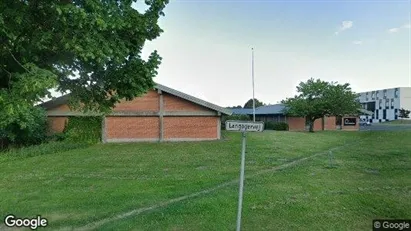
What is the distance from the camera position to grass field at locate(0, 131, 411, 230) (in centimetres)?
633

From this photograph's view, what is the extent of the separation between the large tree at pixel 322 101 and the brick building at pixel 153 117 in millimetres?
16671

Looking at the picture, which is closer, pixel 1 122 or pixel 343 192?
Answer: pixel 1 122

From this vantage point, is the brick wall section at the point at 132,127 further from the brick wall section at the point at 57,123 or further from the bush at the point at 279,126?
the bush at the point at 279,126

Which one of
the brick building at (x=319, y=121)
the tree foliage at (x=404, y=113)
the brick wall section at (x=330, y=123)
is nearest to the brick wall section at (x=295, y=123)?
the brick building at (x=319, y=121)

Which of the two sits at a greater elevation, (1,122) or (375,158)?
(1,122)

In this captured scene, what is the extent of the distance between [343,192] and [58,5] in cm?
731

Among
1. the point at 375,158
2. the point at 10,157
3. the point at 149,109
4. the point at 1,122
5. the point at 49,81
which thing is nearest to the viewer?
the point at 49,81

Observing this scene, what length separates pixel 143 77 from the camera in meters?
6.25

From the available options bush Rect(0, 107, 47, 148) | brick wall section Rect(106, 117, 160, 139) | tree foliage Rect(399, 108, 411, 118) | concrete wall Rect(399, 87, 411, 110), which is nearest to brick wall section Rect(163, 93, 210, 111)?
brick wall section Rect(106, 117, 160, 139)

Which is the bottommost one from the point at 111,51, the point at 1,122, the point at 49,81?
the point at 1,122

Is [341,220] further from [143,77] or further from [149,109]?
[149,109]

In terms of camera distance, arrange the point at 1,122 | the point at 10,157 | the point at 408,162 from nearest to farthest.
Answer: the point at 1,122 → the point at 408,162 → the point at 10,157

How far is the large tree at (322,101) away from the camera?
3803 centimetres

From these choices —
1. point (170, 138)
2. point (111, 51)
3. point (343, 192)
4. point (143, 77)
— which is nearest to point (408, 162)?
point (343, 192)
